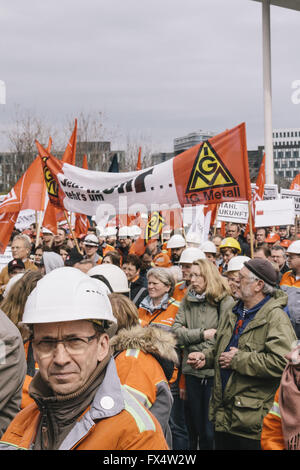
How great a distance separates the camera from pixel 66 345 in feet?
7.09

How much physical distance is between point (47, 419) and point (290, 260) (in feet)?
18.8

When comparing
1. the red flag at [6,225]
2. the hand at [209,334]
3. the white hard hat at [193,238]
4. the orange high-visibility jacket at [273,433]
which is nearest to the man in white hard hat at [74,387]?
the orange high-visibility jacket at [273,433]

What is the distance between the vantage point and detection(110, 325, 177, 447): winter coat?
336 cm

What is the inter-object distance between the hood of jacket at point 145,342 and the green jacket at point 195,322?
2.26 meters

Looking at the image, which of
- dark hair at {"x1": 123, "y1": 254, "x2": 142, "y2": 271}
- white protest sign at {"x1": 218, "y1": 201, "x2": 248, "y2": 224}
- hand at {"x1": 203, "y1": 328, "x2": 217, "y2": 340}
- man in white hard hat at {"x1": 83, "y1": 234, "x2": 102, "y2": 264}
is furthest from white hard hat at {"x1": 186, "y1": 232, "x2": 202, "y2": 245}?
hand at {"x1": 203, "y1": 328, "x2": 217, "y2": 340}

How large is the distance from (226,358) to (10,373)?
1832 millimetres

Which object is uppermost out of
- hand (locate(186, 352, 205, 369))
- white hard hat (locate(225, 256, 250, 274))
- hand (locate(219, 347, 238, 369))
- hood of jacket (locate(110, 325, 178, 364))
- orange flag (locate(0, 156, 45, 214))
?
orange flag (locate(0, 156, 45, 214))

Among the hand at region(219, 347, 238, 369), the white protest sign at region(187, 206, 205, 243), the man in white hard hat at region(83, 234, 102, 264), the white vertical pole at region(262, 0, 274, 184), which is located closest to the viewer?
the hand at region(219, 347, 238, 369)

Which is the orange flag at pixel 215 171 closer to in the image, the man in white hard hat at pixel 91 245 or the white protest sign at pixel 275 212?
the man in white hard hat at pixel 91 245

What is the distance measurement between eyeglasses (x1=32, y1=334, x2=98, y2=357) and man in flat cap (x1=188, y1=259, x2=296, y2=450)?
248cm

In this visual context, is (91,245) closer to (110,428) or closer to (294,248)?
(294,248)

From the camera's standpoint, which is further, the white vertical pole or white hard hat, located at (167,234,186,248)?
the white vertical pole

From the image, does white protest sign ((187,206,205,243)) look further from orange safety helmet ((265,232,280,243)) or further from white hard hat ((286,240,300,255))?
white hard hat ((286,240,300,255))
